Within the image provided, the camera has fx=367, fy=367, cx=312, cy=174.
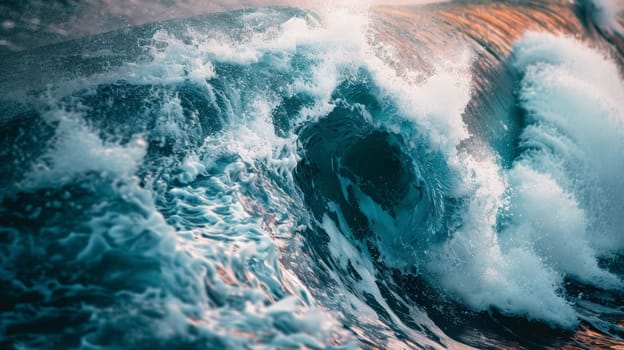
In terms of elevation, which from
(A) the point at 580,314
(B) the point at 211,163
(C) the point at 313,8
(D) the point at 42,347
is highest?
(C) the point at 313,8

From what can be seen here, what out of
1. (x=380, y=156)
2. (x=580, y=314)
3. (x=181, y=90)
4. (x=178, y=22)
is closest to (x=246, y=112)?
(x=181, y=90)

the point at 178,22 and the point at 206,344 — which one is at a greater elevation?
the point at 178,22

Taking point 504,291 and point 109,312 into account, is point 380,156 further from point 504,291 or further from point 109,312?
point 109,312

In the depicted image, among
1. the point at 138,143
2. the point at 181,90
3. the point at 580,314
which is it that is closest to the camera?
the point at 138,143

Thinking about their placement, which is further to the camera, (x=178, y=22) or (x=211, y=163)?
(x=178, y=22)

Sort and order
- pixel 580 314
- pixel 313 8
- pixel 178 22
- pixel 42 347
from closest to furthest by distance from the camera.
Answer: pixel 42 347 < pixel 580 314 < pixel 178 22 < pixel 313 8

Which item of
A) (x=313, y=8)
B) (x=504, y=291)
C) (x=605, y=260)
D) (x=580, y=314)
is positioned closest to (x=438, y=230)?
(x=504, y=291)

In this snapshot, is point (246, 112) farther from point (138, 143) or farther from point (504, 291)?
point (504, 291)
